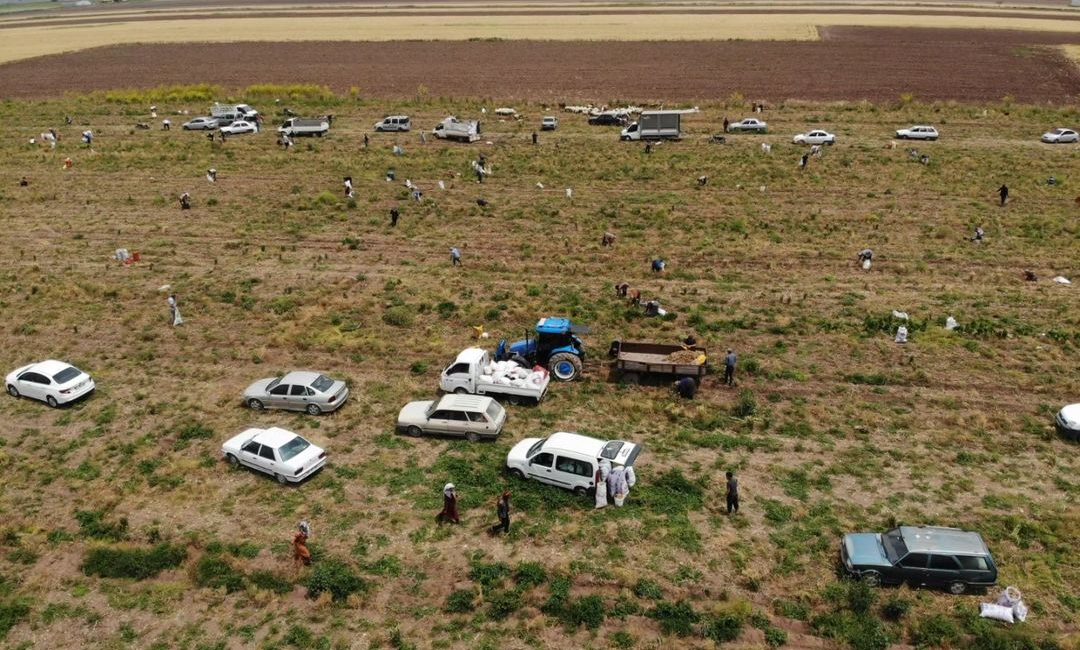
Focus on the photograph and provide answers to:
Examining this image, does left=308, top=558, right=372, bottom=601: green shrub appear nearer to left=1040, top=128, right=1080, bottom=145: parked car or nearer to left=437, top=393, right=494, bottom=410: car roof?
left=437, top=393, right=494, bottom=410: car roof

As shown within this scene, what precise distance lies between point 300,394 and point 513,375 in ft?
23.5

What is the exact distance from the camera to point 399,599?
18.3 metres

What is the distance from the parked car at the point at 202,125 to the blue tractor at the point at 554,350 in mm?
49738

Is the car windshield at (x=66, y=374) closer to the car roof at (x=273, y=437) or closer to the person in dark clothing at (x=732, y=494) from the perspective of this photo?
the car roof at (x=273, y=437)

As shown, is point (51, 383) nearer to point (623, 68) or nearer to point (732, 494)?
point (732, 494)

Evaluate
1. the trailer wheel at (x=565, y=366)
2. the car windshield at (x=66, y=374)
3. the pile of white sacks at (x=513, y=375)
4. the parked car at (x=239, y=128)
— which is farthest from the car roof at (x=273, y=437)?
the parked car at (x=239, y=128)

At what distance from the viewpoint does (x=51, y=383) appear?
87.1 ft

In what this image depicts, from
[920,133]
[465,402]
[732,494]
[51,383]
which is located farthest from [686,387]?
[920,133]

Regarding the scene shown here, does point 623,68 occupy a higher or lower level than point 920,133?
higher

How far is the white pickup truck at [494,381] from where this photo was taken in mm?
26094

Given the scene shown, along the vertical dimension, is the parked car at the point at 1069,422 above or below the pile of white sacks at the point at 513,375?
below

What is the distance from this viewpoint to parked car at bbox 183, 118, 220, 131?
66375mm

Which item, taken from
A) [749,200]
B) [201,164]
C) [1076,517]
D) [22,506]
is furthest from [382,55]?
[1076,517]

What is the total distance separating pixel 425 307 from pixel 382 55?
79605 mm
